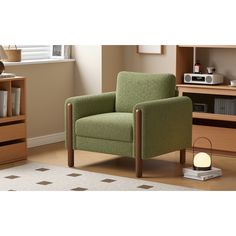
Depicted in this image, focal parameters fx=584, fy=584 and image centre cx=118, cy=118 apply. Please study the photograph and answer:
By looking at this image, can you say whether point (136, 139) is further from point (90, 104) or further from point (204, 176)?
point (90, 104)

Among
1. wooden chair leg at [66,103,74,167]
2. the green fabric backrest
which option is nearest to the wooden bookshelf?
Answer: the green fabric backrest

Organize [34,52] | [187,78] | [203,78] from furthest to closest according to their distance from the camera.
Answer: [34,52] → [187,78] → [203,78]

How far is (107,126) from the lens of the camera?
4945 mm

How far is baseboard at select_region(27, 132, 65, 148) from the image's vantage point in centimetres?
632

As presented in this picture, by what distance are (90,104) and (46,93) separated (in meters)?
1.26

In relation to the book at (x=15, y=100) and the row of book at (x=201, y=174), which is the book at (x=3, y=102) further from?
the row of book at (x=201, y=174)

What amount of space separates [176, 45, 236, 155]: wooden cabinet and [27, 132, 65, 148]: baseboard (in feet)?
5.18

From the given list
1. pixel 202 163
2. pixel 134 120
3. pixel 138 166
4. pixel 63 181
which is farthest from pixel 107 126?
pixel 202 163

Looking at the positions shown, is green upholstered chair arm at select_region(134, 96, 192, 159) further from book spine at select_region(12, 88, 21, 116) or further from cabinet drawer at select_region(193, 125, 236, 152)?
book spine at select_region(12, 88, 21, 116)

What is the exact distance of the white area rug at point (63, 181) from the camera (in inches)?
178

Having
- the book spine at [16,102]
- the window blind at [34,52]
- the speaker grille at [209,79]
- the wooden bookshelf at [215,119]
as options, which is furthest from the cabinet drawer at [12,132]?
the speaker grille at [209,79]
